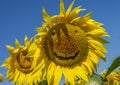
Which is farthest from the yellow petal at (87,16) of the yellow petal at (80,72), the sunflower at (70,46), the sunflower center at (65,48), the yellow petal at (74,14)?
the yellow petal at (80,72)

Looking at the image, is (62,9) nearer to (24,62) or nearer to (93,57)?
(93,57)

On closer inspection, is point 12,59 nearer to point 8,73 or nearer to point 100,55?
point 8,73

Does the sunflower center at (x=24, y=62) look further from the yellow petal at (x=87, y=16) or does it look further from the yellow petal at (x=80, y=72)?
the yellow petal at (x=87, y=16)

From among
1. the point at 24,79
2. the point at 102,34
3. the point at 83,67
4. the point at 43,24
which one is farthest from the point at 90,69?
the point at 24,79

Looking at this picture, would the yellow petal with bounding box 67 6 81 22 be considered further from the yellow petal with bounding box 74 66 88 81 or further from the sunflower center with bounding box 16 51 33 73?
the sunflower center with bounding box 16 51 33 73

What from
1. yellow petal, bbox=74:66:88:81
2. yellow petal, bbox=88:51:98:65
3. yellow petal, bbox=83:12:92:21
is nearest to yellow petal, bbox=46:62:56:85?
yellow petal, bbox=74:66:88:81

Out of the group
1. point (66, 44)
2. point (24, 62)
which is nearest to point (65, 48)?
point (66, 44)
